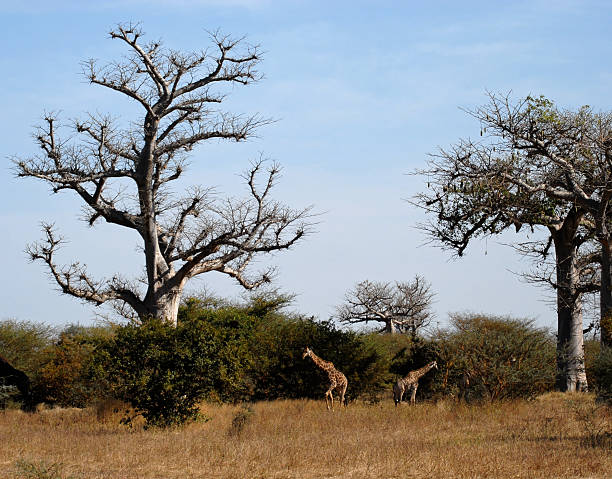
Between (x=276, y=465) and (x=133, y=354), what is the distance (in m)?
5.54

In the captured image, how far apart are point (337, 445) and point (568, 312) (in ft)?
42.9

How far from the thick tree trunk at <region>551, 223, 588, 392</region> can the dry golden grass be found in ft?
18.6

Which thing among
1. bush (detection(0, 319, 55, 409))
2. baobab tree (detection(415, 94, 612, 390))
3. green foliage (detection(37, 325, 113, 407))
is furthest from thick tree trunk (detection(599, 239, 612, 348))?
bush (detection(0, 319, 55, 409))

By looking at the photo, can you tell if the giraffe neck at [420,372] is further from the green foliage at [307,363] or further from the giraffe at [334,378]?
the green foliage at [307,363]

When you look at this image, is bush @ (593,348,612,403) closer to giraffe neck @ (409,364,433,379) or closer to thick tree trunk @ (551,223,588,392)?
giraffe neck @ (409,364,433,379)

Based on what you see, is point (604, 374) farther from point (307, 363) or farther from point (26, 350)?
point (26, 350)

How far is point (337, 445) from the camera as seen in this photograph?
1128cm

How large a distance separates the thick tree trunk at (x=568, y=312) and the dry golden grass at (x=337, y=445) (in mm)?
5672

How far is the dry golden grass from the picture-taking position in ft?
30.9

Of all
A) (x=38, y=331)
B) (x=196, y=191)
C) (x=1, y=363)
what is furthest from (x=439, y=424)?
(x=38, y=331)

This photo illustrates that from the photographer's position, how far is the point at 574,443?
35.5 feet

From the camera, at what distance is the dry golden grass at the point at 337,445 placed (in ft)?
30.9

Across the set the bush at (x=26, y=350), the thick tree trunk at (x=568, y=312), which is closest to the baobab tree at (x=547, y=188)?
the thick tree trunk at (x=568, y=312)

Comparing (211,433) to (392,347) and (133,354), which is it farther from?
(392,347)
